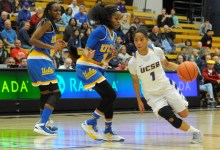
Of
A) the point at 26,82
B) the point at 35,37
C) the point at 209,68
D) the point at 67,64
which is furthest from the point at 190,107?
the point at 35,37

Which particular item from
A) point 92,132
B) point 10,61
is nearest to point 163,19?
point 10,61

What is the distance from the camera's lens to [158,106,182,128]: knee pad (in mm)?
7605

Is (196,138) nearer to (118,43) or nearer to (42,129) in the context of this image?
(42,129)

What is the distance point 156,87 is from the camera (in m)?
7.84

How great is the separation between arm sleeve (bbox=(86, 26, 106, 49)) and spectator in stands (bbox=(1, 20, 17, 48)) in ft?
31.0

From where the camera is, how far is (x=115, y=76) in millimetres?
17125

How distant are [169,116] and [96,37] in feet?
5.60

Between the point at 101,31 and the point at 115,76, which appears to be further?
the point at 115,76

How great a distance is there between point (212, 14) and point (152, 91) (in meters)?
23.4

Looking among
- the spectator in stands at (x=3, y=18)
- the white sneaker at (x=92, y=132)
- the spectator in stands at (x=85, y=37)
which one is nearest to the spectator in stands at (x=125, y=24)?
the spectator in stands at (x=85, y=37)

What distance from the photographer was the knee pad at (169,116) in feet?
25.0

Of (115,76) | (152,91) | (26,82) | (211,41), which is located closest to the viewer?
(152,91)

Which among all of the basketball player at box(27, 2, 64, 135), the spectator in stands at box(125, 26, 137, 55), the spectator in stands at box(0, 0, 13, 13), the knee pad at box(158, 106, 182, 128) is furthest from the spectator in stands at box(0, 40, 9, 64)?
the knee pad at box(158, 106, 182, 128)

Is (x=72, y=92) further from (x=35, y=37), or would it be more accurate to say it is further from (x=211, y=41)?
(x=211, y=41)
